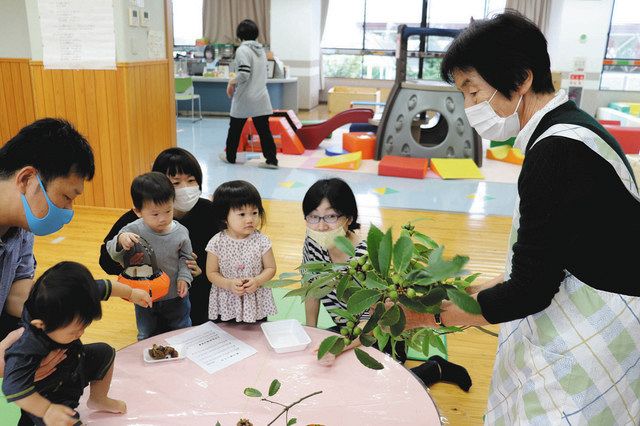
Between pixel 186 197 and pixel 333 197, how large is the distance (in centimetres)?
67

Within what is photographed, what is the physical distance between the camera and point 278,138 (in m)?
7.10

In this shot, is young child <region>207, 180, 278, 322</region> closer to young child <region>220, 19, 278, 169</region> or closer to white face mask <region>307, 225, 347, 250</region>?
white face mask <region>307, 225, 347, 250</region>

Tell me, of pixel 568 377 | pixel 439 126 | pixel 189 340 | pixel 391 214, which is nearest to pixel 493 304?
pixel 568 377

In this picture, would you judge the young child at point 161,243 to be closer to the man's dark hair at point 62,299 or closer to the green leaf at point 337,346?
the man's dark hair at point 62,299

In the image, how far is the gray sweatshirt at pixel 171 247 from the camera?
6.70 ft

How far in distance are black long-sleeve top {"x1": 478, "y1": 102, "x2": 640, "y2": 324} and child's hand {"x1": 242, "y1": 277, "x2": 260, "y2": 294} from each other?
977 millimetres

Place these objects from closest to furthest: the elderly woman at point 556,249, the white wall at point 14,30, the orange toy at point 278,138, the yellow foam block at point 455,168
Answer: the elderly woman at point 556,249
the white wall at point 14,30
the yellow foam block at point 455,168
the orange toy at point 278,138

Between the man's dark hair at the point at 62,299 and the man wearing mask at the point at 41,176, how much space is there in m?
0.18

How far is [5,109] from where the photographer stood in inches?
205

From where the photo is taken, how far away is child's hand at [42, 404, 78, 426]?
4.03 ft

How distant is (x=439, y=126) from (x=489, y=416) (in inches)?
256

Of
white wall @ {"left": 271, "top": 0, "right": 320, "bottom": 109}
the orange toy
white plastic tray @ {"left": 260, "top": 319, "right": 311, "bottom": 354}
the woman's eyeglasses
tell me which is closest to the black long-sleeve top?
white plastic tray @ {"left": 260, "top": 319, "right": 311, "bottom": 354}

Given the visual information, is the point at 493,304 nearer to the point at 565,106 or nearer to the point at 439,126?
the point at 565,106

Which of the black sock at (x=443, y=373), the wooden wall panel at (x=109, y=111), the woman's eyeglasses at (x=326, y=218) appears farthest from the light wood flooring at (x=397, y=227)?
the woman's eyeglasses at (x=326, y=218)
